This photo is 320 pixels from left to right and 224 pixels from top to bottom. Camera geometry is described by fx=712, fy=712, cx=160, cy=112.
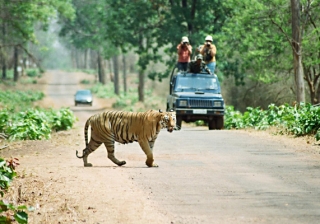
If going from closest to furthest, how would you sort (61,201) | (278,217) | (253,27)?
(278,217), (61,201), (253,27)

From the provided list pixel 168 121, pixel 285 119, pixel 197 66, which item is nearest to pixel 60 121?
pixel 197 66

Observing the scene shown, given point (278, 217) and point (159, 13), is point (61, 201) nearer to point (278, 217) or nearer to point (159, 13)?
point (278, 217)

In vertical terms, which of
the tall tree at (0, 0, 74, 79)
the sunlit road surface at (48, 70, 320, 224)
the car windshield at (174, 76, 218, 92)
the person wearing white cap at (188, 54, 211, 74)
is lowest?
the sunlit road surface at (48, 70, 320, 224)

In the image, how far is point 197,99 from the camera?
973 inches

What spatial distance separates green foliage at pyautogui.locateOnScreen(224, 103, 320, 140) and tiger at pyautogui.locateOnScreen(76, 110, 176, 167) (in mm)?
5517

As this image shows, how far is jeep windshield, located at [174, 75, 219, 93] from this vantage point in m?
25.4

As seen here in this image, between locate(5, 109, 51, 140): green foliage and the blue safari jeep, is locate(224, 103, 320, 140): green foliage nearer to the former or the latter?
the blue safari jeep

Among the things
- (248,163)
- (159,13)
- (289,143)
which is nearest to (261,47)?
(159,13)

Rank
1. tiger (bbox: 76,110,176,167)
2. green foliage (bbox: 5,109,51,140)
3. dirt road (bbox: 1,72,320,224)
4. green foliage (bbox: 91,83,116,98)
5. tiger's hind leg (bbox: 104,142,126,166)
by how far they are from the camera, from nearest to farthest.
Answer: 1. dirt road (bbox: 1,72,320,224)
2. tiger (bbox: 76,110,176,167)
3. tiger's hind leg (bbox: 104,142,126,166)
4. green foliage (bbox: 5,109,51,140)
5. green foliage (bbox: 91,83,116,98)

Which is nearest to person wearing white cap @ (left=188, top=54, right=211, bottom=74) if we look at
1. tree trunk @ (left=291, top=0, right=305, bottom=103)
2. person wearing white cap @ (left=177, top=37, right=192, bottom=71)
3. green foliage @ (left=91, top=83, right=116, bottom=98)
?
person wearing white cap @ (left=177, top=37, right=192, bottom=71)

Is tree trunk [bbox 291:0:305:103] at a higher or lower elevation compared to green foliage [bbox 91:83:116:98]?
higher

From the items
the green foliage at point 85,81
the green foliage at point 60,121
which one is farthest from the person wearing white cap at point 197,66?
the green foliage at point 85,81

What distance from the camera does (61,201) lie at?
9.93 m

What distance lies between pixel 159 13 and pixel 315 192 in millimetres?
35840
